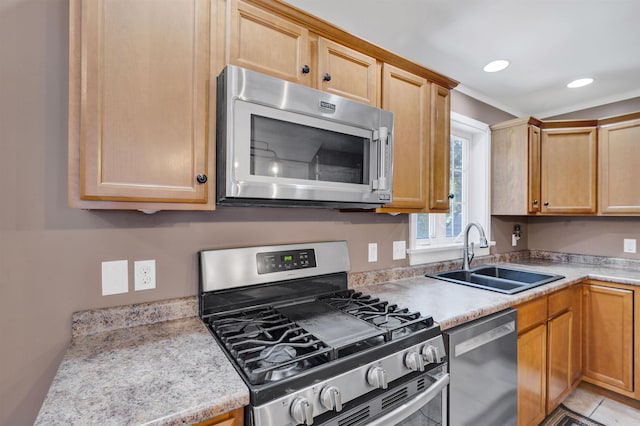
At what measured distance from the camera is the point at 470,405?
142 centimetres

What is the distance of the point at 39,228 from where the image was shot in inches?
42.6

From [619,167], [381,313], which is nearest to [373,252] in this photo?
[381,313]

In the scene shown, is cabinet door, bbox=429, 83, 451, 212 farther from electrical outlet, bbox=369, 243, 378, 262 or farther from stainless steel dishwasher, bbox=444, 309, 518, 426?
stainless steel dishwasher, bbox=444, 309, 518, 426

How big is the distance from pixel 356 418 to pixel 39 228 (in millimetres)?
1240

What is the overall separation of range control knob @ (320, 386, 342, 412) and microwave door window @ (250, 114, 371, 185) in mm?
731

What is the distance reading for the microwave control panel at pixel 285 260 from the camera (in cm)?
146

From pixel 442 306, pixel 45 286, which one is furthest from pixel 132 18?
pixel 442 306

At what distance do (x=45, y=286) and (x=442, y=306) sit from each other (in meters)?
1.63

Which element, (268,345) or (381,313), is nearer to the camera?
(268,345)

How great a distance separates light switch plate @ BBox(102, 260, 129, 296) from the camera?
1181 millimetres

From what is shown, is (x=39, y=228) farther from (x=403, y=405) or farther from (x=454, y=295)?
(x=454, y=295)

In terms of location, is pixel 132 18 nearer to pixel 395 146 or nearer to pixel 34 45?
pixel 34 45

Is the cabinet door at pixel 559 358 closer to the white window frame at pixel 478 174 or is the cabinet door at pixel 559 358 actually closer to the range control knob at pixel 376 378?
the white window frame at pixel 478 174

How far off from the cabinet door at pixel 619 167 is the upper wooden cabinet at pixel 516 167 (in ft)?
1.47
